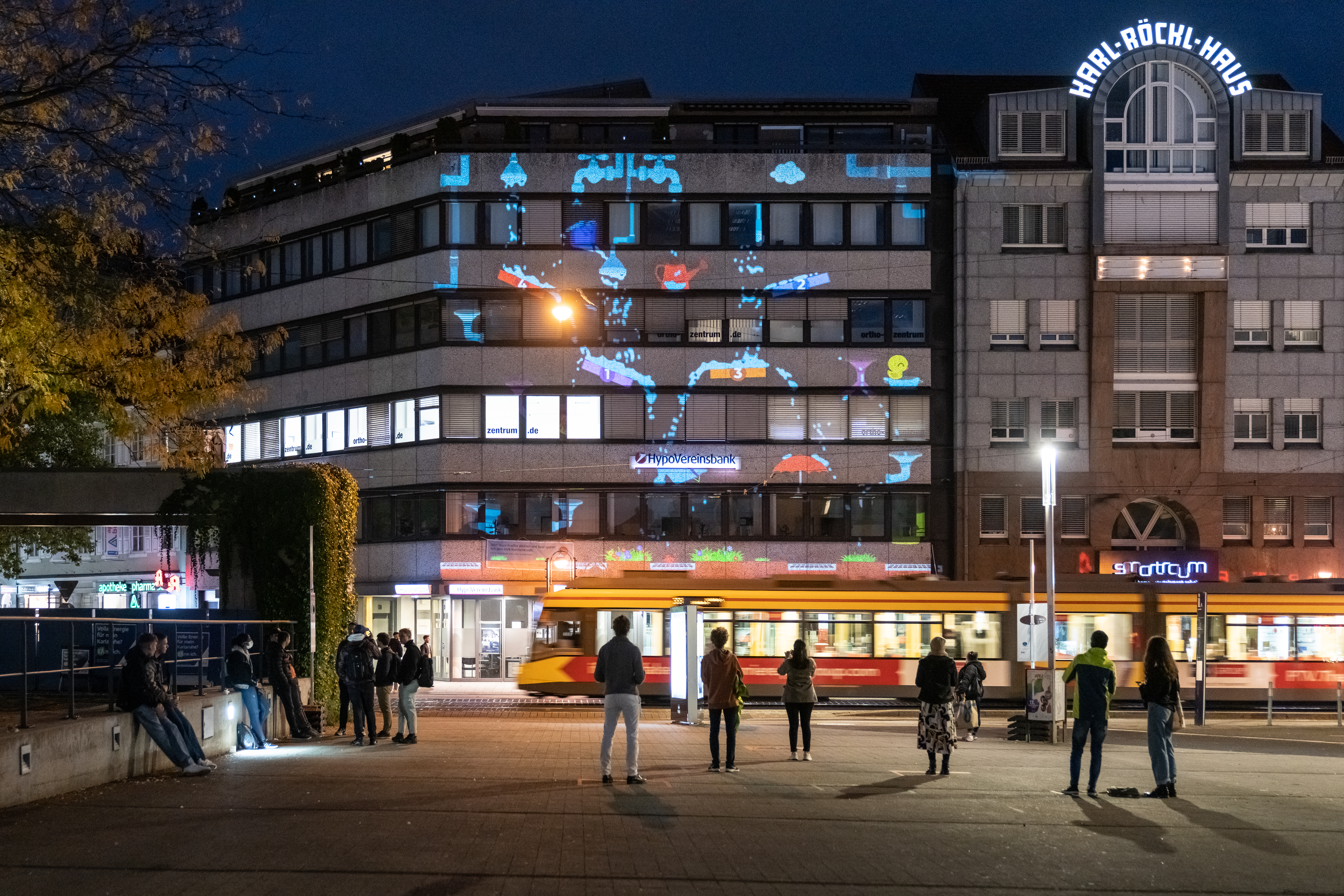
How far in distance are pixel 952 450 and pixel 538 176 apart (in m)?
16.1

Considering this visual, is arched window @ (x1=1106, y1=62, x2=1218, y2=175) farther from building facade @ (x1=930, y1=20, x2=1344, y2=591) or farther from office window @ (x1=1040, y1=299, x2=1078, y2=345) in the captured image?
office window @ (x1=1040, y1=299, x2=1078, y2=345)

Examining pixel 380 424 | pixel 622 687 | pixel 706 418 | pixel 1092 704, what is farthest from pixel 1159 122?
pixel 622 687

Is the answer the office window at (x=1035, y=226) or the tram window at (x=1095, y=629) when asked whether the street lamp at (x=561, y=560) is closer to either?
the office window at (x=1035, y=226)

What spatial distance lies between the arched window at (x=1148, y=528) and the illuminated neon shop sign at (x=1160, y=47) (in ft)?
44.6

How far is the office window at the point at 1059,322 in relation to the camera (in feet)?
169

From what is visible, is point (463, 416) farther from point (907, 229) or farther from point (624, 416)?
point (907, 229)

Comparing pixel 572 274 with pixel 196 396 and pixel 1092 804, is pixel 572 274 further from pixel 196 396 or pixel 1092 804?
pixel 1092 804

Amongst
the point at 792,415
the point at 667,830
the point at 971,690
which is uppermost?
the point at 792,415

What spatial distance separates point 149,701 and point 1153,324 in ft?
138

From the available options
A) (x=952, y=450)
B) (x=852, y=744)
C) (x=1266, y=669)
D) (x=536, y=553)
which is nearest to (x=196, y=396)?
(x=852, y=744)

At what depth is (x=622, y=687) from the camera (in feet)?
51.2

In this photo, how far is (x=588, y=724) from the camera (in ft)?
95.0

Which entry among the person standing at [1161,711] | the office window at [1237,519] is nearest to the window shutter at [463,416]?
the office window at [1237,519]

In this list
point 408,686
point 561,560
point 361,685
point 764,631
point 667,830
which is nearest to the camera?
point 667,830
